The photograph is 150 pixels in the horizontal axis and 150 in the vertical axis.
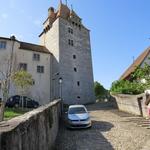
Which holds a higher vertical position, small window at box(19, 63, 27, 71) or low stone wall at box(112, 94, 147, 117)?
small window at box(19, 63, 27, 71)

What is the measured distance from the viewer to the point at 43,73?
44.0 metres

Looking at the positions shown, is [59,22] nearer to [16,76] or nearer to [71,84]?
[71,84]

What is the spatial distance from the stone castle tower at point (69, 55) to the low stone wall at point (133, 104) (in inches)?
582

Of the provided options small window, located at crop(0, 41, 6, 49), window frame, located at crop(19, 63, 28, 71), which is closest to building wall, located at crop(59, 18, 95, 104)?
window frame, located at crop(19, 63, 28, 71)

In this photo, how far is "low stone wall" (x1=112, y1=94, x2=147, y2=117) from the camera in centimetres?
2462

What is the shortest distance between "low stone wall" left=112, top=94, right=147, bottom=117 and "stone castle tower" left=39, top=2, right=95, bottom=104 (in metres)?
14.8

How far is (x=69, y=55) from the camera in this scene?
154 ft

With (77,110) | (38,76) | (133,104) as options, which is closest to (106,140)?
(77,110)

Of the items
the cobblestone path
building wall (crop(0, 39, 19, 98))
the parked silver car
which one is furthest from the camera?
building wall (crop(0, 39, 19, 98))

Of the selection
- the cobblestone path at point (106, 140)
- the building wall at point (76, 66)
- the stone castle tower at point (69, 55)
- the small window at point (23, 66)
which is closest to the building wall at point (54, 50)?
the stone castle tower at point (69, 55)

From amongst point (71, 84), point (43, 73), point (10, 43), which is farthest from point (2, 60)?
point (71, 84)

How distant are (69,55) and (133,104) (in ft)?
74.1

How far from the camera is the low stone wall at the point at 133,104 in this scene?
24.6 meters

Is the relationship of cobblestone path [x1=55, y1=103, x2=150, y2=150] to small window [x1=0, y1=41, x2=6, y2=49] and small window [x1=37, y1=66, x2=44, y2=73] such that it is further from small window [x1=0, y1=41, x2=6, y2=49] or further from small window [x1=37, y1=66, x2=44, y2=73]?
small window [x1=37, y1=66, x2=44, y2=73]
